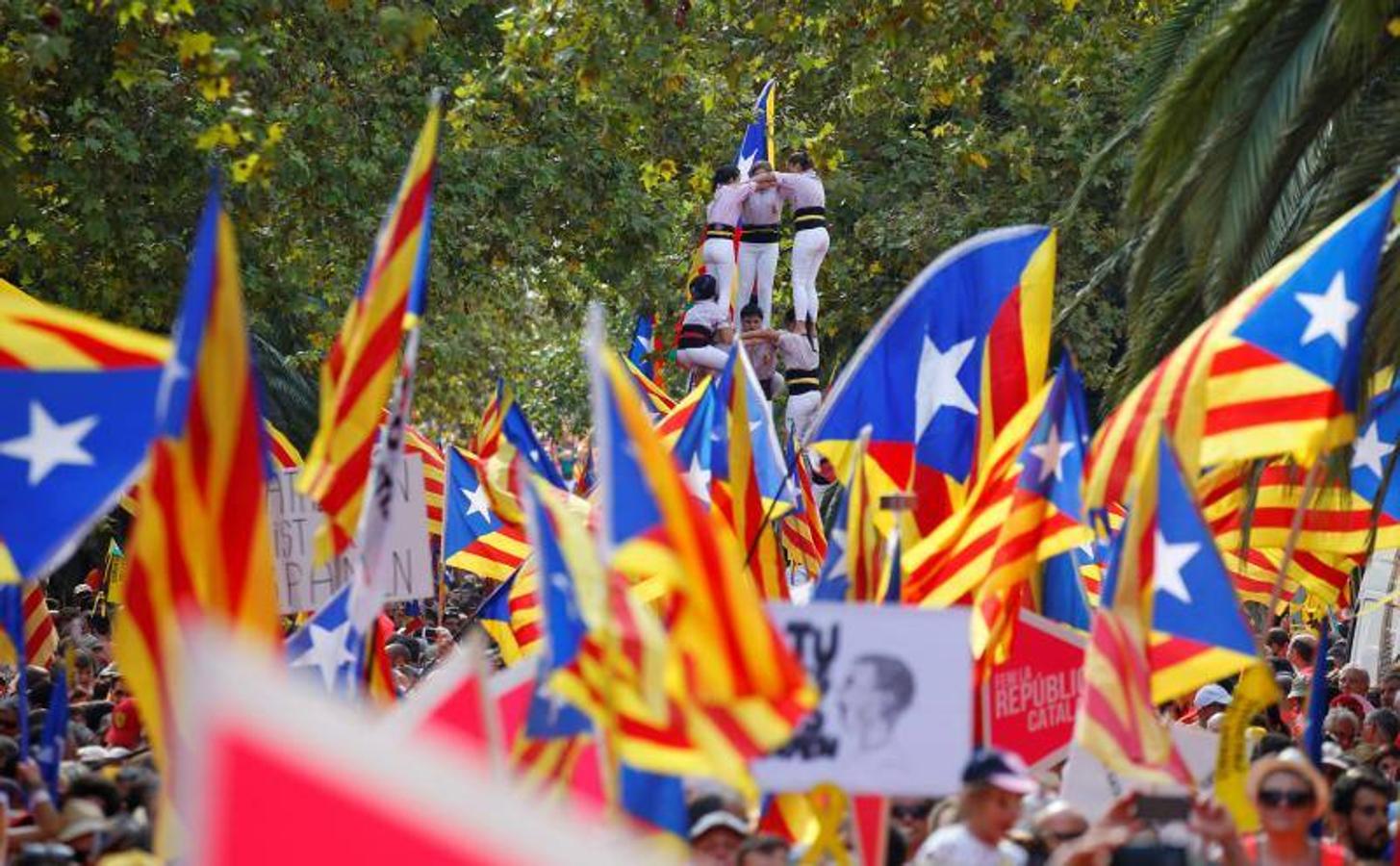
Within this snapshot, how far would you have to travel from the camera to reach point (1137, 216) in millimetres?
11953

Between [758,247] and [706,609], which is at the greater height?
[758,247]

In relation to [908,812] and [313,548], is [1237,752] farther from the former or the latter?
[313,548]

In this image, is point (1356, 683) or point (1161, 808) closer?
point (1161, 808)

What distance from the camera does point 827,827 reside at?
309 inches

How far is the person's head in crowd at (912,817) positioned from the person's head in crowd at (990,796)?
163 cm

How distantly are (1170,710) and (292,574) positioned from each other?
4.81m

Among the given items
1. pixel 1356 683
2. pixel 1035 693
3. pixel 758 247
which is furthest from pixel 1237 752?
pixel 758 247

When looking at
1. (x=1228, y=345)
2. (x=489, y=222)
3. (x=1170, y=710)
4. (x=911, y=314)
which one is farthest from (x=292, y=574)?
(x=489, y=222)

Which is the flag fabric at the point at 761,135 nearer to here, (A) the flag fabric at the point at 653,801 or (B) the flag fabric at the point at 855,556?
(B) the flag fabric at the point at 855,556

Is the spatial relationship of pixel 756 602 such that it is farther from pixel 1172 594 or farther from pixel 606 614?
pixel 1172 594

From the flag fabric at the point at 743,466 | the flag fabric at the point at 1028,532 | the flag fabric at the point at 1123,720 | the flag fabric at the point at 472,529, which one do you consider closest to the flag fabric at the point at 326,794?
the flag fabric at the point at 1123,720

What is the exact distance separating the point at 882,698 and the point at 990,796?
39 centimetres

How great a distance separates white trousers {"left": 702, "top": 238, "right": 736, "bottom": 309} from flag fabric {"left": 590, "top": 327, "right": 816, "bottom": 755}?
440 inches

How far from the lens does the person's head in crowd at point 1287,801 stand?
22.4 ft
